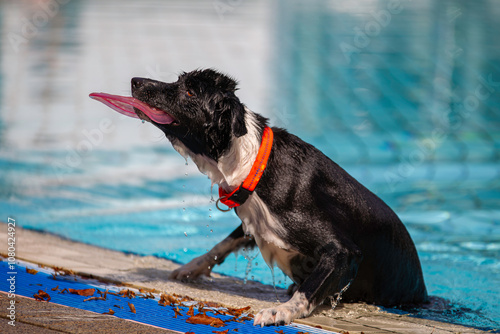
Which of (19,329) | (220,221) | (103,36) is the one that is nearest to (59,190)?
(220,221)

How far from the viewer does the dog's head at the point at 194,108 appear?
150 inches

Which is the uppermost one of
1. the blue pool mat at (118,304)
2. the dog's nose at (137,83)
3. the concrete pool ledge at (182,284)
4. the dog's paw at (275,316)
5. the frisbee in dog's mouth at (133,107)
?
the dog's nose at (137,83)

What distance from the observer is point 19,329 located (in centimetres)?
315

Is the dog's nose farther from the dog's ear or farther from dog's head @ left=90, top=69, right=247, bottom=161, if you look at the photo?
the dog's ear

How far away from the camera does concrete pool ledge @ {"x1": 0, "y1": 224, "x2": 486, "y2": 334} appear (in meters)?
3.83

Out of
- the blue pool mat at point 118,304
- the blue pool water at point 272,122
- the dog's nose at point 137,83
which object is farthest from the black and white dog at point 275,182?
the blue pool water at point 272,122

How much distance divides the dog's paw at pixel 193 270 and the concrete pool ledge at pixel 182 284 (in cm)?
7

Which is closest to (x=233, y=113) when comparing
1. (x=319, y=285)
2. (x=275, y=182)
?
(x=275, y=182)

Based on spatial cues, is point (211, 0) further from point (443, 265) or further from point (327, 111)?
point (443, 265)

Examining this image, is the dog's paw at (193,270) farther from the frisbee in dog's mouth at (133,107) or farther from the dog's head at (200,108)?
the frisbee in dog's mouth at (133,107)

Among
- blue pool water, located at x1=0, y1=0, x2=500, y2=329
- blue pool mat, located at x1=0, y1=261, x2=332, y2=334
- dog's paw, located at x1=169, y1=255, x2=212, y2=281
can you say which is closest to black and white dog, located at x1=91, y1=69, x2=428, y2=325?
blue pool mat, located at x1=0, y1=261, x2=332, y2=334

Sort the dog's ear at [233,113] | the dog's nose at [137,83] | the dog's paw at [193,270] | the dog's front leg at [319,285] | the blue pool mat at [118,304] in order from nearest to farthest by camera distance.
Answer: the blue pool mat at [118,304]
the dog's front leg at [319,285]
the dog's ear at [233,113]
the dog's nose at [137,83]
the dog's paw at [193,270]

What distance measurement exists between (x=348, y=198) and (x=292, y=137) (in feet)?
1.69

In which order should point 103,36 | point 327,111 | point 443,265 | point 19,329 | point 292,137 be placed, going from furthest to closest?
point 103,36
point 327,111
point 443,265
point 292,137
point 19,329
